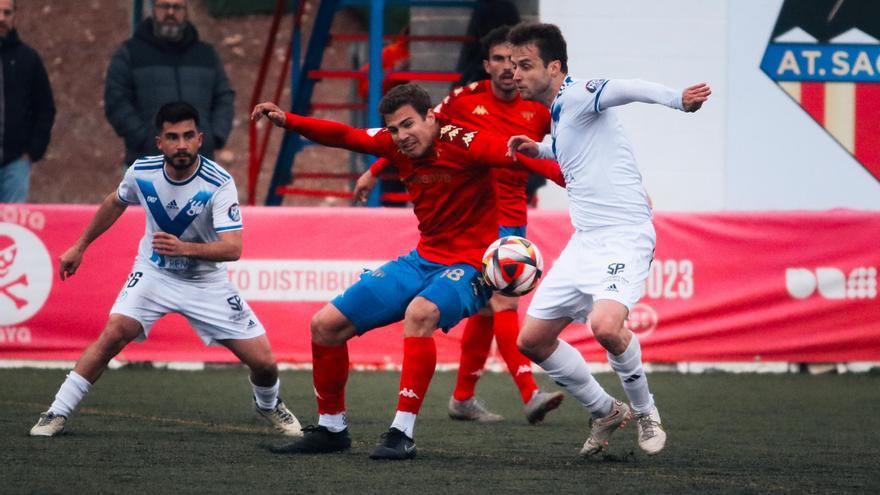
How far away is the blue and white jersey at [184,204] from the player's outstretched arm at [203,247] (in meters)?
0.06

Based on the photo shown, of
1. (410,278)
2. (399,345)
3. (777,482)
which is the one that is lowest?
(399,345)

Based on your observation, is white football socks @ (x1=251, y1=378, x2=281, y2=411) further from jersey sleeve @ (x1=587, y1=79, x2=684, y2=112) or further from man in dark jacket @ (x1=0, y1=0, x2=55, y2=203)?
man in dark jacket @ (x1=0, y1=0, x2=55, y2=203)

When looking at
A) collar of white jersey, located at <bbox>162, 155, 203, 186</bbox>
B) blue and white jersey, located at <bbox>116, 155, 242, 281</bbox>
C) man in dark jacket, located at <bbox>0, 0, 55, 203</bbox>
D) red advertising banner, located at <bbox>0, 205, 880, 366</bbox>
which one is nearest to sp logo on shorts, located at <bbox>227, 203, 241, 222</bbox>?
blue and white jersey, located at <bbox>116, 155, 242, 281</bbox>

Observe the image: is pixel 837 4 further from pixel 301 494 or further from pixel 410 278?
pixel 301 494

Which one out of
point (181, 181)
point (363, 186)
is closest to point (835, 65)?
point (363, 186)

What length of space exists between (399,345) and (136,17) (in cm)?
503

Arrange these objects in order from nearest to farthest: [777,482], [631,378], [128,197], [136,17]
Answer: [777,482] → [631,378] → [128,197] → [136,17]

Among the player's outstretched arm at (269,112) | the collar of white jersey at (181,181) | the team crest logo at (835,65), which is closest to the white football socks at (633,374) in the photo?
the player's outstretched arm at (269,112)

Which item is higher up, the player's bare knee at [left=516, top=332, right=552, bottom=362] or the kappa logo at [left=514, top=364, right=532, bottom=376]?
the player's bare knee at [left=516, top=332, right=552, bottom=362]

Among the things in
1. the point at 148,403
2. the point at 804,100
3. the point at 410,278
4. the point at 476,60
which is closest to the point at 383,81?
the point at 476,60

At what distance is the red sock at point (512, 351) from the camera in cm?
884

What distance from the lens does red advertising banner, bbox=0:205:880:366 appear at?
11.4 meters

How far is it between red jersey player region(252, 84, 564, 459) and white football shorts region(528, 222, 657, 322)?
1.13 ft

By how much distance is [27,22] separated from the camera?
26062 mm
